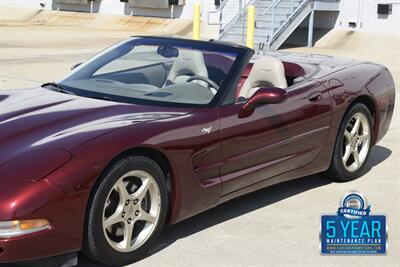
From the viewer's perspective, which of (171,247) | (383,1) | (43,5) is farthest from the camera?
(43,5)

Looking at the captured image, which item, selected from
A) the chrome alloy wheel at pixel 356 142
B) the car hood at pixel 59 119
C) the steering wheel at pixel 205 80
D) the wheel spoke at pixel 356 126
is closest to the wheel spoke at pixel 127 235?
the car hood at pixel 59 119

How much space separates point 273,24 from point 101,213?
56.5 ft

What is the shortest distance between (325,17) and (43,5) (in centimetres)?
1873

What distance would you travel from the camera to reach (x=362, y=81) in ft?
19.0

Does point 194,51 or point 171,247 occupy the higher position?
point 194,51

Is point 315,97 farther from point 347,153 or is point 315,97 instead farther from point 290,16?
point 290,16

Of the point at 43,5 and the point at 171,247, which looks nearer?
the point at 171,247

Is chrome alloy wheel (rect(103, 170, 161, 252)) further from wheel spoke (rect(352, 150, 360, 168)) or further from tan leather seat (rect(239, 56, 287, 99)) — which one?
wheel spoke (rect(352, 150, 360, 168))

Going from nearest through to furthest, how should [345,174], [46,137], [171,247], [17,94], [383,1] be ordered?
1. [46,137]
2. [171,247]
3. [17,94]
4. [345,174]
5. [383,1]

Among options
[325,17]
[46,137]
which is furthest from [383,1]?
[46,137]

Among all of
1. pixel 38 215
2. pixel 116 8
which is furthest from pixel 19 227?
pixel 116 8

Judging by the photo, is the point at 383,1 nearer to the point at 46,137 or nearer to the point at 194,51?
the point at 194,51

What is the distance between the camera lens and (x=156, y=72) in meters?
5.19

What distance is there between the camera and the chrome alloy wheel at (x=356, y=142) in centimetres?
575
